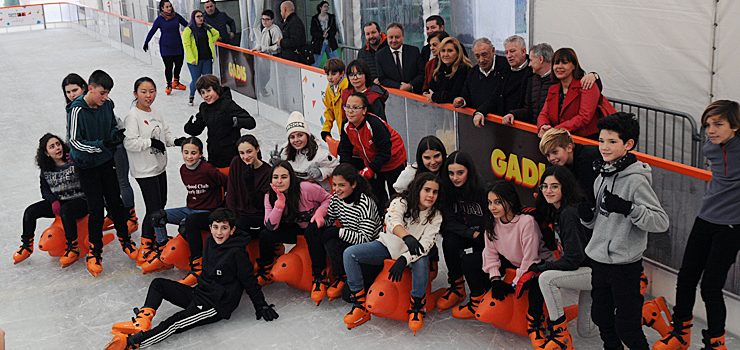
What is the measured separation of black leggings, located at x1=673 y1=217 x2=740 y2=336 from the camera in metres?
4.03

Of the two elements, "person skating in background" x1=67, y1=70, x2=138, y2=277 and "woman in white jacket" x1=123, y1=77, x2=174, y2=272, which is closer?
"person skating in background" x1=67, y1=70, x2=138, y2=277

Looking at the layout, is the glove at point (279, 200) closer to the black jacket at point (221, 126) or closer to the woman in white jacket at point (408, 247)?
the woman in white jacket at point (408, 247)

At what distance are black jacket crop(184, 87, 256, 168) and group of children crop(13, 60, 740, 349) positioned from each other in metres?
0.01

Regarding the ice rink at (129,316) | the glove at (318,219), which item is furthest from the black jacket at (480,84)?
the glove at (318,219)

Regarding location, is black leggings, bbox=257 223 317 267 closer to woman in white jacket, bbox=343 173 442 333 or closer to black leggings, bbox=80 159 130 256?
woman in white jacket, bbox=343 173 442 333

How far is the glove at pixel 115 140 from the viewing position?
233 inches

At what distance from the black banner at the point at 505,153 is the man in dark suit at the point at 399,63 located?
1.20 metres

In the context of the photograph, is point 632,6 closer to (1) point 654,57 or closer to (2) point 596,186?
(1) point 654,57

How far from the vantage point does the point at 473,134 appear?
632 cm

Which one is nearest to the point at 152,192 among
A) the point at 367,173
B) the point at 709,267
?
the point at 367,173

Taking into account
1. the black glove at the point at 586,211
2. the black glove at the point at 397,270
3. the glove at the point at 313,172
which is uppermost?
the black glove at the point at 586,211

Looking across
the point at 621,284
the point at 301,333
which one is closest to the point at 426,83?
the point at 301,333

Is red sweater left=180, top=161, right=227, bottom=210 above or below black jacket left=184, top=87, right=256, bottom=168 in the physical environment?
below

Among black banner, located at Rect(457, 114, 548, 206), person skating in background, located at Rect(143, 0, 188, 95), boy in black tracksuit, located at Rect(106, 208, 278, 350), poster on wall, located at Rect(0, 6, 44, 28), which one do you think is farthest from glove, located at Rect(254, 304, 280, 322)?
poster on wall, located at Rect(0, 6, 44, 28)
